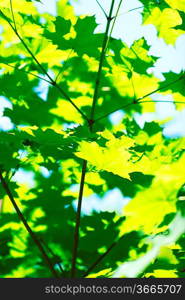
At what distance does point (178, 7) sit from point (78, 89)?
1373 millimetres

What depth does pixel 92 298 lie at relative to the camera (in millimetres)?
1369

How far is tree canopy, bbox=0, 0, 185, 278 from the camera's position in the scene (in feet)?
5.17

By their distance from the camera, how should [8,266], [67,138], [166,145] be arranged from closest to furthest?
[67,138] < [166,145] < [8,266]

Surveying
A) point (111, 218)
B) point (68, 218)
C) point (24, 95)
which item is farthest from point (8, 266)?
point (24, 95)

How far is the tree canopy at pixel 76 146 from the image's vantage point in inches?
62.1

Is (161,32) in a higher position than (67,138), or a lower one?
higher

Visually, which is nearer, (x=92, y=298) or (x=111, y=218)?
(x=92, y=298)

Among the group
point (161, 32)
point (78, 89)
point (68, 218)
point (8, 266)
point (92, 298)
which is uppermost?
point (78, 89)

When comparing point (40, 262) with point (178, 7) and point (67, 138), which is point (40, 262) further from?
point (178, 7)

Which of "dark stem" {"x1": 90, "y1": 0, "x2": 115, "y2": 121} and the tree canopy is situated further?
"dark stem" {"x1": 90, "y1": 0, "x2": 115, "y2": 121}

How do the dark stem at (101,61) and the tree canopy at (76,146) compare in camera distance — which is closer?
the tree canopy at (76,146)

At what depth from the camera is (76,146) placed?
1555 millimetres

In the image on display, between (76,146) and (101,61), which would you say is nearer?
(76,146)

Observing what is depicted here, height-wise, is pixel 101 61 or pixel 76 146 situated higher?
pixel 101 61
